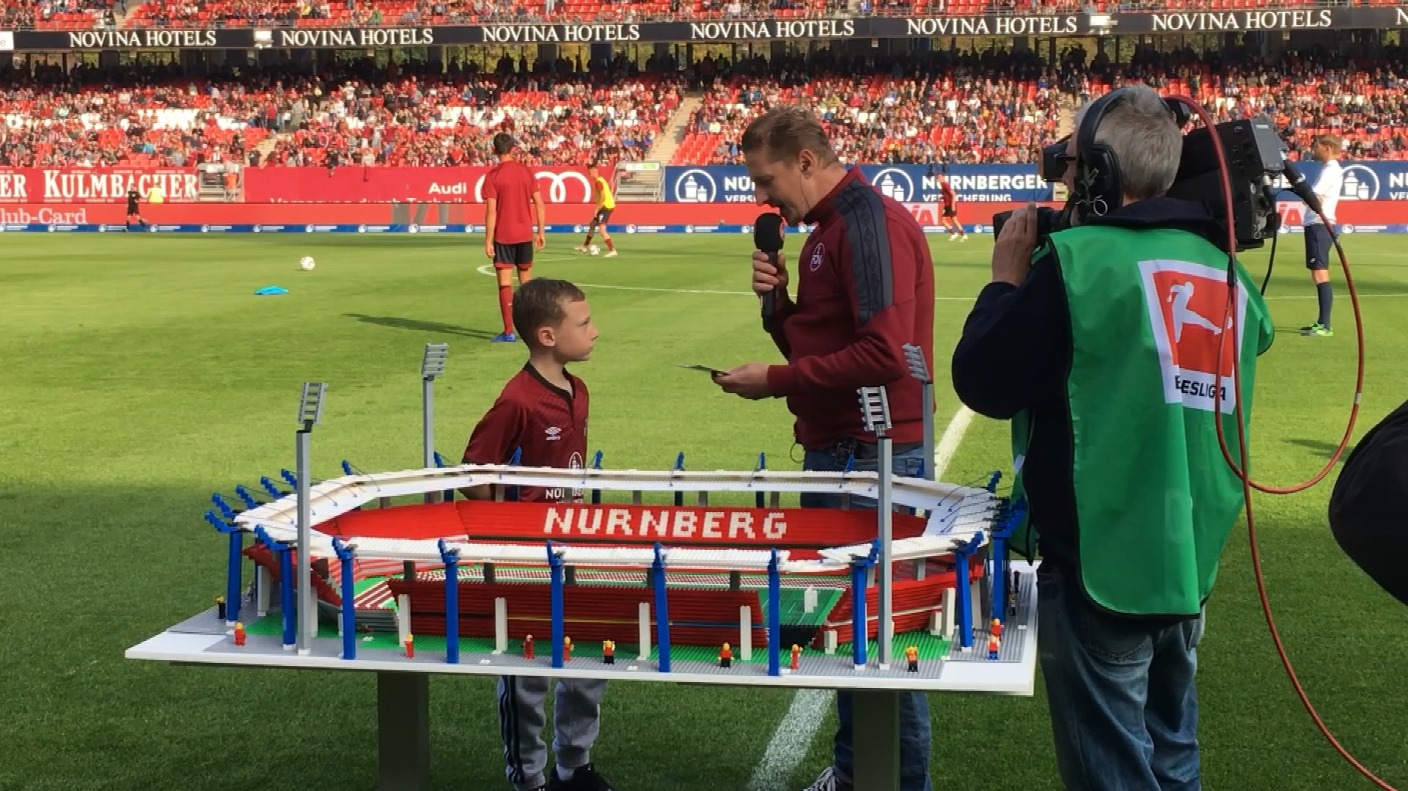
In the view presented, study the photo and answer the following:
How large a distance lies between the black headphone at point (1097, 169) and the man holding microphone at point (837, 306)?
142cm

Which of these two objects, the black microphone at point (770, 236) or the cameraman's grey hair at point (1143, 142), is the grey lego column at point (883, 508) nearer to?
the cameraman's grey hair at point (1143, 142)

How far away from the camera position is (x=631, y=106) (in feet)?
195

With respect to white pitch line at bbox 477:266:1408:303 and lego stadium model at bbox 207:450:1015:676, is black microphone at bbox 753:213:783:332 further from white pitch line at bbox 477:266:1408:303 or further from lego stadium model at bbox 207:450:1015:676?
white pitch line at bbox 477:266:1408:303

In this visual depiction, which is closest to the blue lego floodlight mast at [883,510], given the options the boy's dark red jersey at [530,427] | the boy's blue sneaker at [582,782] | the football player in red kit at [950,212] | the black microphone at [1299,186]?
the black microphone at [1299,186]

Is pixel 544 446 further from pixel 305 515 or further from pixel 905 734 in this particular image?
pixel 305 515

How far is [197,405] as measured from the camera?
40.6 ft

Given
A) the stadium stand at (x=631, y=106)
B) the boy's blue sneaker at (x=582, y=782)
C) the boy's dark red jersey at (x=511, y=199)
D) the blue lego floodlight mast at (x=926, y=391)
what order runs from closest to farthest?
the blue lego floodlight mast at (x=926, y=391) → the boy's blue sneaker at (x=582, y=782) → the boy's dark red jersey at (x=511, y=199) → the stadium stand at (x=631, y=106)

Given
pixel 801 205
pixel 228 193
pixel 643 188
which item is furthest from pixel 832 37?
pixel 801 205

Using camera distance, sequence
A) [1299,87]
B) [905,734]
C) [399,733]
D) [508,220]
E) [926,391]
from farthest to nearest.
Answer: [1299,87], [508,220], [905,734], [926,391], [399,733]

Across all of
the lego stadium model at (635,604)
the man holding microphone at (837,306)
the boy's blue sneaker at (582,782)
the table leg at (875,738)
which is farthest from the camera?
the boy's blue sneaker at (582,782)

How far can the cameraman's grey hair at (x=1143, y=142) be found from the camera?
10.2 ft

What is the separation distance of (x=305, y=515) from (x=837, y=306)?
6.46 ft

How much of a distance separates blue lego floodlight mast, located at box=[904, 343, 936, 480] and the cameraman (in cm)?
51

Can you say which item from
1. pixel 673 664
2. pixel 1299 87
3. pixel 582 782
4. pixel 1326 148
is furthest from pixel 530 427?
pixel 1299 87
